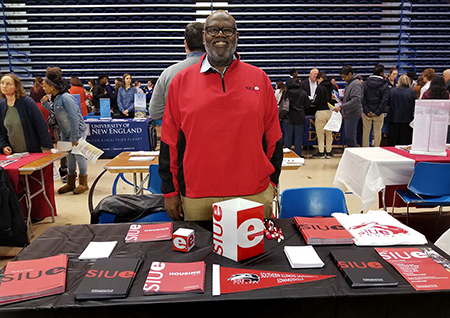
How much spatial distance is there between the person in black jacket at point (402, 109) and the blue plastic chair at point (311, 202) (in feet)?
16.2

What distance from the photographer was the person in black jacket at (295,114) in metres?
5.95

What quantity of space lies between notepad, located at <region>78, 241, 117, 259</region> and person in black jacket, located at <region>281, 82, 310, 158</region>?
506 cm

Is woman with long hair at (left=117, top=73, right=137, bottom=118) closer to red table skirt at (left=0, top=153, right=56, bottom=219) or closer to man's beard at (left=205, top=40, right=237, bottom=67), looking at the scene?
red table skirt at (left=0, top=153, right=56, bottom=219)

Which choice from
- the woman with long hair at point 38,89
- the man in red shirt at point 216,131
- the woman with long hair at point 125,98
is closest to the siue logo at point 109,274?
the man in red shirt at point 216,131

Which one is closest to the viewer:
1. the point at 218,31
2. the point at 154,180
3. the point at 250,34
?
the point at 218,31

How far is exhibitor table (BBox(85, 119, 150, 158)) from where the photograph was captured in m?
6.45

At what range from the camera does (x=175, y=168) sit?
1.69 m

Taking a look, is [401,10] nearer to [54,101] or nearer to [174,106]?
[54,101]

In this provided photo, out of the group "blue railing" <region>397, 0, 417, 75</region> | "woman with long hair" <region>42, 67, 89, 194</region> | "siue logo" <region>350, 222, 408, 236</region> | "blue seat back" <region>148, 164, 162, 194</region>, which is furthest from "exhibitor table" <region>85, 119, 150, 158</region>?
"blue railing" <region>397, 0, 417, 75</region>

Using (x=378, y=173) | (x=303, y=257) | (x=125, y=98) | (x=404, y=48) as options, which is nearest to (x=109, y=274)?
(x=303, y=257)

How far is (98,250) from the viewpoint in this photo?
134 cm

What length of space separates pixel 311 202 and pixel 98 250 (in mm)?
1241

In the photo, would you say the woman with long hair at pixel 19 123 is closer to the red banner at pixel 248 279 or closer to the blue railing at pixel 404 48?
the red banner at pixel 248 279

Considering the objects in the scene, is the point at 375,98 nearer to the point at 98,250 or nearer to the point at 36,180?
the point at 36,180
